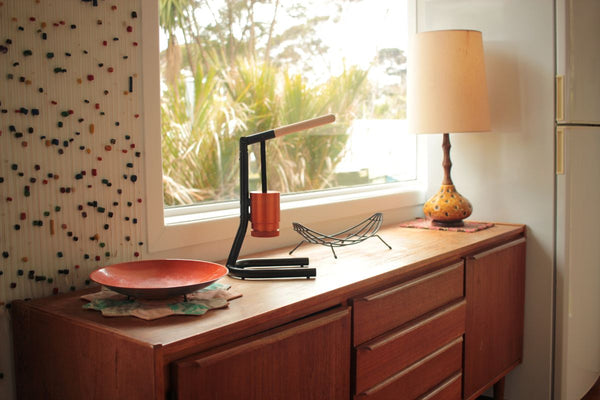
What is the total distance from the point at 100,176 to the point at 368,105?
1.74 meters

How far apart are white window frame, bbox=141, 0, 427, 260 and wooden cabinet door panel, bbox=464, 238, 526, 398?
22.4 inches

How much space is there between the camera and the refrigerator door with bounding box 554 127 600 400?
8.50 feet

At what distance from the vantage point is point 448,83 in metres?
2.44

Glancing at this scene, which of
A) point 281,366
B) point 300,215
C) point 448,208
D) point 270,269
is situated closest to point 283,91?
point 300,215

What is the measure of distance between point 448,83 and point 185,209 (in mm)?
1163

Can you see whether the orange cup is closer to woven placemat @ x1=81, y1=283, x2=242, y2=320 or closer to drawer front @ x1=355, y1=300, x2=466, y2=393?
woven placemat @ x1=81, y1=283, x2=242, y2=320

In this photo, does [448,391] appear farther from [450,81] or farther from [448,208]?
[450,81]

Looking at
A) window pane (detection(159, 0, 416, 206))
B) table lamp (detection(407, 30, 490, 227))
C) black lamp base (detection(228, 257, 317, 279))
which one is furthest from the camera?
table lamp (detection(407, 30, 490, 227))

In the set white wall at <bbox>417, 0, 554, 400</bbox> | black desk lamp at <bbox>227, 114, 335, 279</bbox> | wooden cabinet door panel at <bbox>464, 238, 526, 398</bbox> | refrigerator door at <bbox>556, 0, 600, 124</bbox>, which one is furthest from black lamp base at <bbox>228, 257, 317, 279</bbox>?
refrigerator door at <bbox>556, 0, 600, 124</bbox>

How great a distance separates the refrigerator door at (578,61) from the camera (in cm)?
252

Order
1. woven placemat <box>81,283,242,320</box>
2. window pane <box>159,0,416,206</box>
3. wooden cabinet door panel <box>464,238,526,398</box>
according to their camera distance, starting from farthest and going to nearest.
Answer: wooden cabinet door panel <box>464,238,526,398</box>
window pane <box>159,0,416,206</box>
woven placemat <box>81,283,242,320</box>

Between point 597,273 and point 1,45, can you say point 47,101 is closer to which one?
point 1,45

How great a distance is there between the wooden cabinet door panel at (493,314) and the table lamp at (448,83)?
0.54 m

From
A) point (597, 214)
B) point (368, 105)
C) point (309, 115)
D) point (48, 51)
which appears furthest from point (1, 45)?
point (597, 214)
